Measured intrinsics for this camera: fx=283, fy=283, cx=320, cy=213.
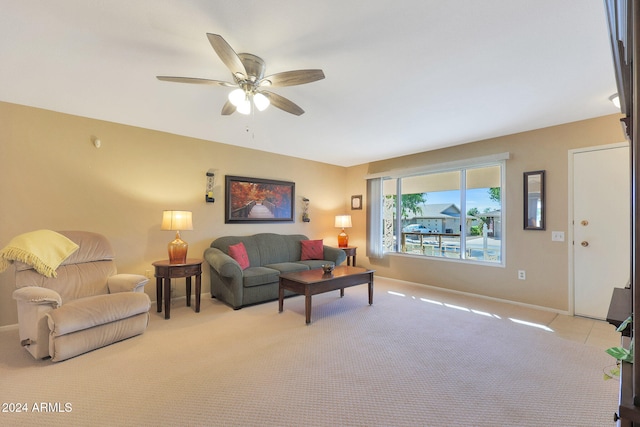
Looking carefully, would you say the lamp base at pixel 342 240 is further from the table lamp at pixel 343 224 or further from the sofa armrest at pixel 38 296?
the sofa armrest at pixel 38 296

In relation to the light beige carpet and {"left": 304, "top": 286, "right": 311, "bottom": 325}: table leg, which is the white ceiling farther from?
the light beige carpet

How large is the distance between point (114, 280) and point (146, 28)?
8.00ft

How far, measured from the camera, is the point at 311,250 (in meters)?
4.95

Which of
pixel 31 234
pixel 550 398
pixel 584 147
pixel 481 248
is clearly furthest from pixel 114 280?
pixel 584 147

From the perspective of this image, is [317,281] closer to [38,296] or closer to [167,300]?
[167,300]

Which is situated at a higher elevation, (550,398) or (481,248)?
(481,248)

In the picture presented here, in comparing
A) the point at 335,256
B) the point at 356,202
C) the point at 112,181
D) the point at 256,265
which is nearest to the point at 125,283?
the point at 112,181

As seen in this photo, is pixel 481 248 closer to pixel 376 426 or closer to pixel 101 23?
pixel 376 426

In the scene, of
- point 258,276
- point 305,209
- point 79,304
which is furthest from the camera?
point 305,209

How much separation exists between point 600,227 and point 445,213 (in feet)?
6.26

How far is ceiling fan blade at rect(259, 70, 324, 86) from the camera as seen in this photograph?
197 centimetres

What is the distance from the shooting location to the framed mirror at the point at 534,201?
12.2 feet

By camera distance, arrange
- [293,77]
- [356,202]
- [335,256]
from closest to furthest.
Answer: [293,77] → [335,256] → [356,202]

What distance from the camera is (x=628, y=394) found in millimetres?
659
